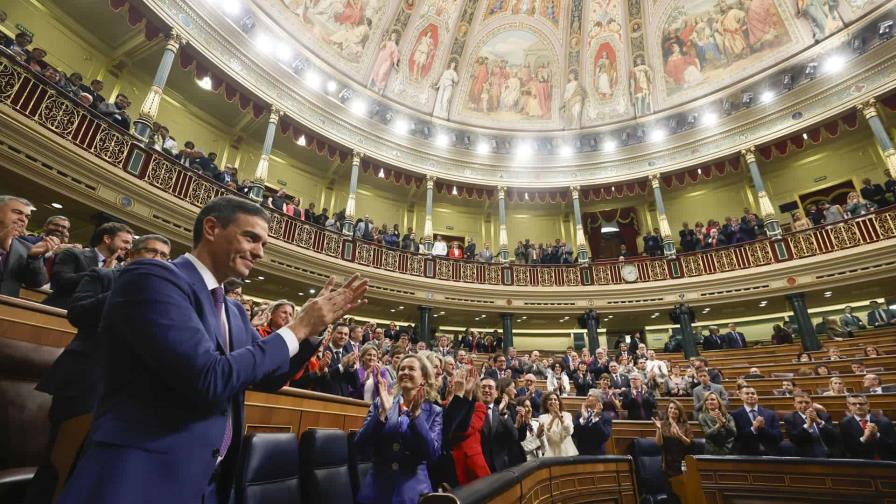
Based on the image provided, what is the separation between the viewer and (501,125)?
16.0 m

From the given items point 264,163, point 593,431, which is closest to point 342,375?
point 593,431

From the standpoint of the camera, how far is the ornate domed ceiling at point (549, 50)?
1286cm

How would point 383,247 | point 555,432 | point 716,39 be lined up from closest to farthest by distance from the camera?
point 555,432
point 383,247
point 716,39

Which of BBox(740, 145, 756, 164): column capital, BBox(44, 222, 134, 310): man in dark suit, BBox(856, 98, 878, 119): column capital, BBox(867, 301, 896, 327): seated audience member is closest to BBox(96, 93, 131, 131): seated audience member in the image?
BBox(44, 222, 134, 310): man in dark suit

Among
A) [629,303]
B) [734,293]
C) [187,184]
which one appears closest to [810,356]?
[734,293]

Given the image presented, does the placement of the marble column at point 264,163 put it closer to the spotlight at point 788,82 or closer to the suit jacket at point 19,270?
the suit jacket at point 19,270

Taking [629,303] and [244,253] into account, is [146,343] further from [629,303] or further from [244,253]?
[629,303]

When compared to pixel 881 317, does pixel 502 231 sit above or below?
above

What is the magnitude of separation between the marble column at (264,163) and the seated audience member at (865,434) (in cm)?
1056

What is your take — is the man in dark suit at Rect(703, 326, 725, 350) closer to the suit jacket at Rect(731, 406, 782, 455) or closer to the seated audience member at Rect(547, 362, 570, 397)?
the seated audience member at Rect(547, 362, 570, 397)

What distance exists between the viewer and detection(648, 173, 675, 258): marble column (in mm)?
12938

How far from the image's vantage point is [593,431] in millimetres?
4633

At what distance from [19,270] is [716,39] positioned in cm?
1772

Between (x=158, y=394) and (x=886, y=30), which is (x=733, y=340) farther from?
(x=158, y=394)
